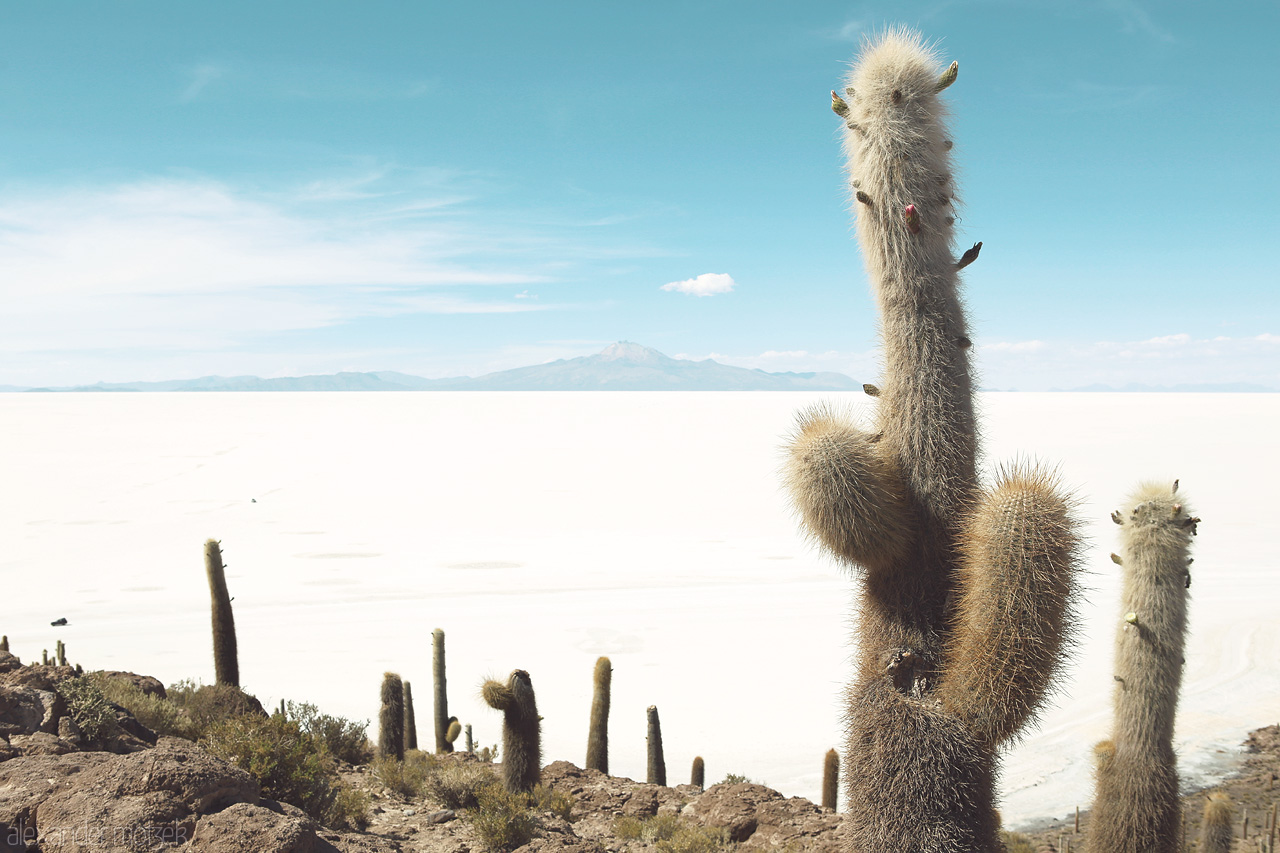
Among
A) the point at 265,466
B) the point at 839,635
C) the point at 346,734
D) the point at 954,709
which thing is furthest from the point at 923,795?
the point at 265,466

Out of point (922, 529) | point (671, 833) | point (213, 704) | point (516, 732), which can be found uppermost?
point (922, 529)

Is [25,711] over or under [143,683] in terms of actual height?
over

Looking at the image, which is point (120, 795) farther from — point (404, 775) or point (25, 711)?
point (404, 775)

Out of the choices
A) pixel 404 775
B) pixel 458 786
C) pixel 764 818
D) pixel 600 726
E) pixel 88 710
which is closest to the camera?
pixel 88 710

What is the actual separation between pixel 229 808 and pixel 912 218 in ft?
15.6

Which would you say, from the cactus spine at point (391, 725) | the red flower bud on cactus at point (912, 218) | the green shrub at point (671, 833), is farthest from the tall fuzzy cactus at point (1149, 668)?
the cactus spine at point (391, 725)

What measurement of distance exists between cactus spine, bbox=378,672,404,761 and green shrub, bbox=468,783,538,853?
3198 mm

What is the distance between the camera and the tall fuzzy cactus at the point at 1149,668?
6.60 metres

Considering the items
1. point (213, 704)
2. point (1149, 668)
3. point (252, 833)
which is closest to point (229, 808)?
point (252, 833)

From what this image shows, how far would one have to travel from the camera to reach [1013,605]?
3783mm

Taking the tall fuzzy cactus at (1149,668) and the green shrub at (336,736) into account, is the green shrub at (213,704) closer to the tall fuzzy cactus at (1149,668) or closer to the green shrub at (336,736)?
the green shrub at (336,736)

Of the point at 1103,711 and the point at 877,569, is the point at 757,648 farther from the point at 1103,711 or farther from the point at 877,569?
Result: the point at 877,569

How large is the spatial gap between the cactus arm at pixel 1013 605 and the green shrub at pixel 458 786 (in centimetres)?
579

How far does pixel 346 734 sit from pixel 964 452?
9.64 m
